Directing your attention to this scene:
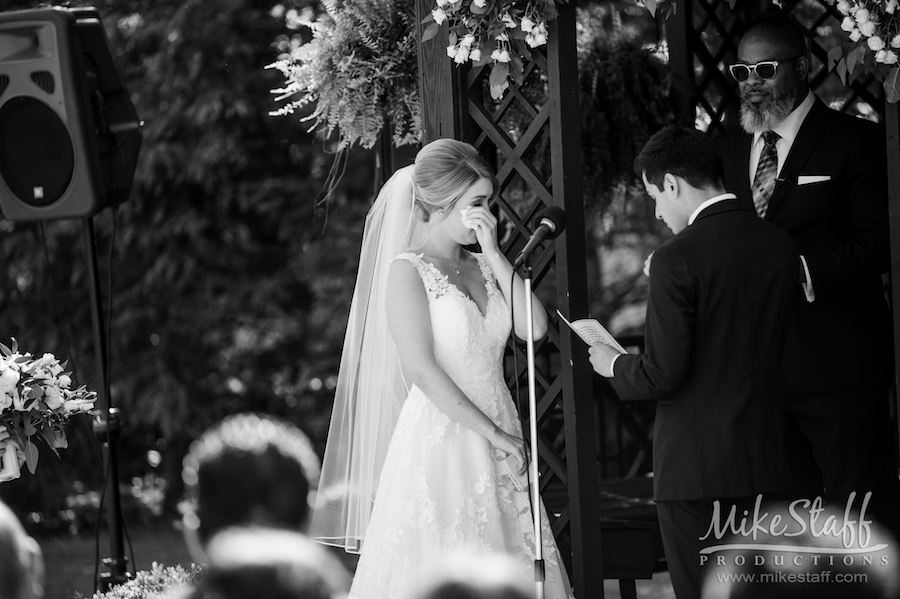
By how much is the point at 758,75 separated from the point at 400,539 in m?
2.40

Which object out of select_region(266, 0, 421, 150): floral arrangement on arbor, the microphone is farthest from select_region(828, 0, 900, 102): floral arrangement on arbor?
select_region(266, 0, 421, 150): floral arrangement on arbor

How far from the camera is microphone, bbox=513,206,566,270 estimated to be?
126 inches

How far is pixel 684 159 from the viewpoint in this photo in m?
3.41

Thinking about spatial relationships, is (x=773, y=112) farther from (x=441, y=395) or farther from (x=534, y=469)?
(x=534, y=469)

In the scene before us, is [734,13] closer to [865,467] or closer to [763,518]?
[865,467]

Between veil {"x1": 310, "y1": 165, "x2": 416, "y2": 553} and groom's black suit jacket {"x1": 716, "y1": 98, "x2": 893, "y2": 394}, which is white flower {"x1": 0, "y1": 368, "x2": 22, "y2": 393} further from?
groom's black suit jacket {"x1": 716, "y1": 98, "x2": 893, "y2": 394}

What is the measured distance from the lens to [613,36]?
6.03 metres

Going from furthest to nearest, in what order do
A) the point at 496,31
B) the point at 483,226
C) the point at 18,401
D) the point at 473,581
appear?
1. the point at 18,401
2. the point at 496,31
3. the point at 483,226
4. the point at 473,581

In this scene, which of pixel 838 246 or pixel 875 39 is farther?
pixel 838 246

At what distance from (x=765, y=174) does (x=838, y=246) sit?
0.48 meters

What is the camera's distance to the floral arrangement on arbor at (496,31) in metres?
3.82

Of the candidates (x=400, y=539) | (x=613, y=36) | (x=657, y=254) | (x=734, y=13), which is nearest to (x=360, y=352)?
(x=400, y=539)

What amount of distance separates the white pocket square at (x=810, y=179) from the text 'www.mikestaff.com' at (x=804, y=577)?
1559 millimetres

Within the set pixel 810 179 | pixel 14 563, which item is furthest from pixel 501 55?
pixel 14 563
